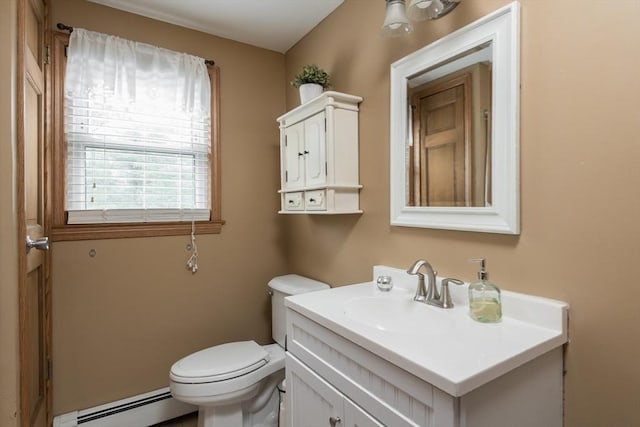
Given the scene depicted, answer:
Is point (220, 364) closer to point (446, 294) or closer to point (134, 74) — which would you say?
point (446, 294)

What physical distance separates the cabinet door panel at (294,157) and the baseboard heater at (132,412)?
1418 millimetres

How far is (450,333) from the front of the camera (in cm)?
92

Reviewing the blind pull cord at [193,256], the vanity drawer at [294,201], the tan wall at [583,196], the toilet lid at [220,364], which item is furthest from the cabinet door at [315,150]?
the toilet lid at [220,364]

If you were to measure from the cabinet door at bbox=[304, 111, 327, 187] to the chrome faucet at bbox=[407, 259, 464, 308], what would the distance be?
648 mm

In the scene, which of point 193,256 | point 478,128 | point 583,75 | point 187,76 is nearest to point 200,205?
point 193,256

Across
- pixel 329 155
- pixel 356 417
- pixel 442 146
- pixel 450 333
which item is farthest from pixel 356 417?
pixel 329 155

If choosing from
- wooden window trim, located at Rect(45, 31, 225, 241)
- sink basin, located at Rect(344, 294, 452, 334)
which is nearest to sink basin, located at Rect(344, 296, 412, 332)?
sink basin, located at Rect(344, 294, 452, 334)

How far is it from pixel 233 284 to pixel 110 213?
0.82m

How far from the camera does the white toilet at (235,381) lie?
151cm

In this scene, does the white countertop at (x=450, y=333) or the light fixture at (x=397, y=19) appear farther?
the light fixture at (x=397, y=19)

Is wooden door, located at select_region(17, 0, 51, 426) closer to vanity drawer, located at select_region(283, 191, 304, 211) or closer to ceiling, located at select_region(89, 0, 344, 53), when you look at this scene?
ceiling, located at select_region(89, 0, 344, 53)

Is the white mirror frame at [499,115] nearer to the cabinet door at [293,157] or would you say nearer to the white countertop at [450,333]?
the white countertop at [450,333]

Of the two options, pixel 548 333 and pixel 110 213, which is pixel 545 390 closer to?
pixel 548 333

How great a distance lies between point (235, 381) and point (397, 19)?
1.70 metres
